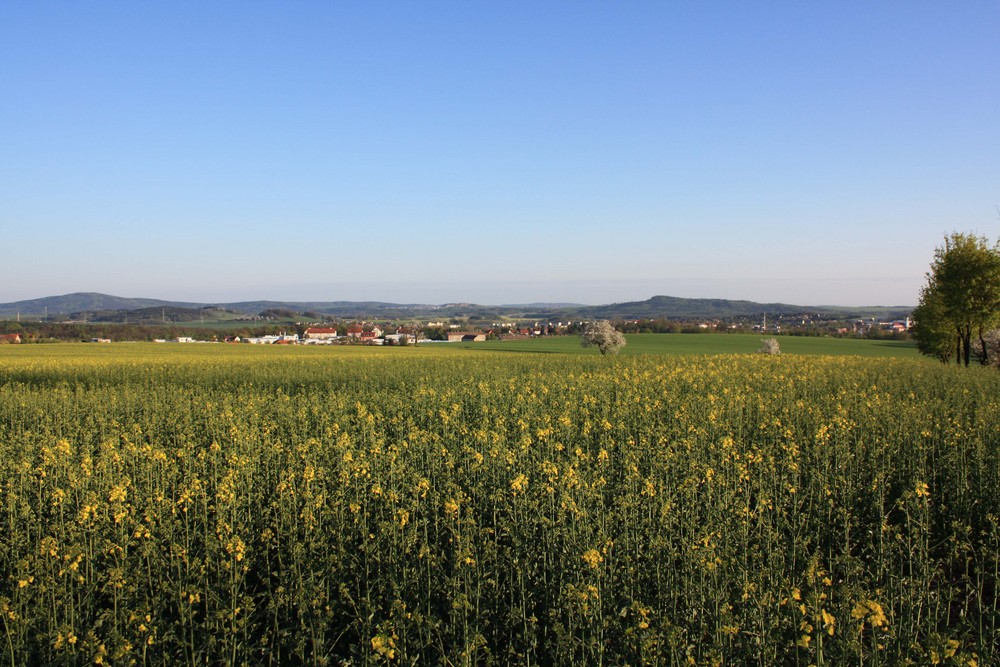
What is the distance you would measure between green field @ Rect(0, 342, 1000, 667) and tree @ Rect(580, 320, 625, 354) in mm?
43877

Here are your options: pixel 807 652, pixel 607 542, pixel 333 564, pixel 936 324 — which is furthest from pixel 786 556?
pixel 936 324

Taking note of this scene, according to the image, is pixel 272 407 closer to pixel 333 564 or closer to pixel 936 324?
pixel 333 564

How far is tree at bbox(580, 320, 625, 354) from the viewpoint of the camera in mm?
60594

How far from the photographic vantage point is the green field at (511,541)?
4.91 meters

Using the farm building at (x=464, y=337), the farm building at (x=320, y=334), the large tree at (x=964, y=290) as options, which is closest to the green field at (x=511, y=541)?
the large tree at (x=964, y=290)

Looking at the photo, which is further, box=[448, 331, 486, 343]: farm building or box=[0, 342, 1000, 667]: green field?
box=[448, 331, 486, 343]: farm building

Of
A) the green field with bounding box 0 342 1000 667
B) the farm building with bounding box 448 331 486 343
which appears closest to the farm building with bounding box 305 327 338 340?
the farm building with bounding box 448 331 486 343

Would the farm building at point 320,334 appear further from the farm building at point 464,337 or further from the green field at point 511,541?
the green field at point 511,541

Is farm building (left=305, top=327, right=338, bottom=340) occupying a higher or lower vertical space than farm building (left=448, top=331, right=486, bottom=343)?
higher

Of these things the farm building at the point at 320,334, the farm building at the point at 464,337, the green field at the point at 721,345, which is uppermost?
the farm building at the point at 320,334

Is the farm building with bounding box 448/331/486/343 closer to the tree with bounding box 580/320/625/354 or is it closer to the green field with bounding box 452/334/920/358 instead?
the green field with bounding box 452/334/920/358

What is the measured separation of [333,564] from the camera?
20.3 feet

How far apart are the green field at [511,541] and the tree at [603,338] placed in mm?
43877

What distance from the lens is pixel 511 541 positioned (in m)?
7.50
